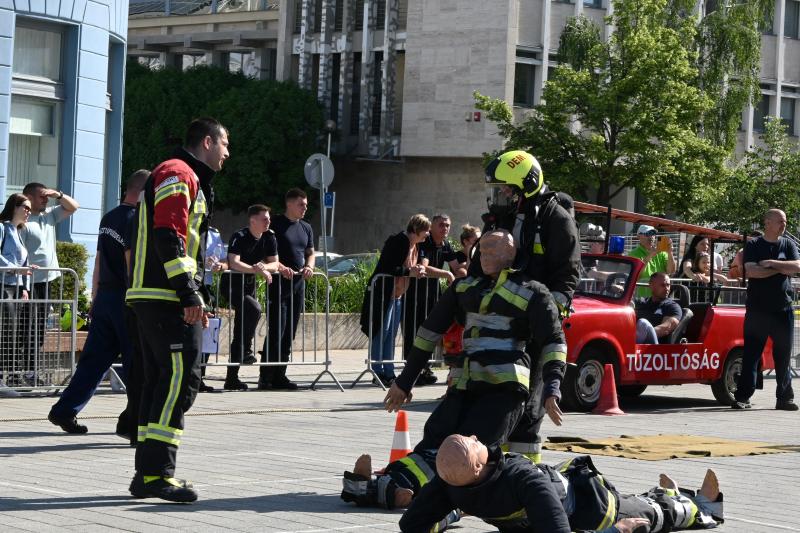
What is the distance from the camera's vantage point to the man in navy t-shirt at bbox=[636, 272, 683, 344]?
15508mm

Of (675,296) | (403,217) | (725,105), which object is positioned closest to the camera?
(675,296)

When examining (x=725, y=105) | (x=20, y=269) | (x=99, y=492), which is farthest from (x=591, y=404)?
(x=725, y=105)

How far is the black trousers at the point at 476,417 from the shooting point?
25.0 feet

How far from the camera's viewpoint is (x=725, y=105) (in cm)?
5009

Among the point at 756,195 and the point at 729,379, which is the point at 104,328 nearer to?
the point at 729,379

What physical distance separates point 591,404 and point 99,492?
7132 millimetres

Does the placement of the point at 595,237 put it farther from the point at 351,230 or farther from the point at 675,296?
the point at 351,230

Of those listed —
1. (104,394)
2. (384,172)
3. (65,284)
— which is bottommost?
(104,394)

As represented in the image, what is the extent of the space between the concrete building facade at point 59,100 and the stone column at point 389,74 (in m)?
36.4

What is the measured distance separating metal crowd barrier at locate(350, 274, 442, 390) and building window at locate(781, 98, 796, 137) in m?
46.7

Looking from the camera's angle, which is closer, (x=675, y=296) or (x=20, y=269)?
(x=20, y=269)

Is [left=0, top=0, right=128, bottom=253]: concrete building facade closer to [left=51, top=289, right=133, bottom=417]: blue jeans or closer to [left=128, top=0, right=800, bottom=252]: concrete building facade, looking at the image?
[left=51, top=289, right=133, bottom=417]: blue jeans

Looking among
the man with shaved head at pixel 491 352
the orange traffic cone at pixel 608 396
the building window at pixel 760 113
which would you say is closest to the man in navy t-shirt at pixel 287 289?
the orange traffic cone at pixel 608 396

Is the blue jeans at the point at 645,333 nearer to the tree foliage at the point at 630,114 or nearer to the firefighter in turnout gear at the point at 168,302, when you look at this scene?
the firefighter in turnout gear at the point at 168,302
